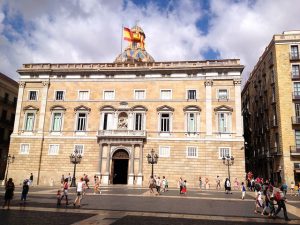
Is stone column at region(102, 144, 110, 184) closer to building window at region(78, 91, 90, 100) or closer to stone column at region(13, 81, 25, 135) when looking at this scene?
building window at region(78, 91, 90, 100)

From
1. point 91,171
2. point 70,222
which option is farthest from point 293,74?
point 70,222

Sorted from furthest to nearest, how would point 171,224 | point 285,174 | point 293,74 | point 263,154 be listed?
point 263,154, point 293,74, point 285,174, point 171,224

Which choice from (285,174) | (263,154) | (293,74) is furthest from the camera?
(263,154)

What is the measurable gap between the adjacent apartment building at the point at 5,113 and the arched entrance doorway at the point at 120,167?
68.1 feet

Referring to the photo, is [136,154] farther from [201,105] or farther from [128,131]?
[201,105]

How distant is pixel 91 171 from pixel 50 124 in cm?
893

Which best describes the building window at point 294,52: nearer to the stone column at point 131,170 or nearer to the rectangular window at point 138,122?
the rectangular window at point 138,122

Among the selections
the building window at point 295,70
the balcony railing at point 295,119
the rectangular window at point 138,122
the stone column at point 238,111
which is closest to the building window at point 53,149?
the rectangular window at point 138,122

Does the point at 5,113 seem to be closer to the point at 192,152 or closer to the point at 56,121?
the point at 56,121

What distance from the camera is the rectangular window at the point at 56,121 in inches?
1585

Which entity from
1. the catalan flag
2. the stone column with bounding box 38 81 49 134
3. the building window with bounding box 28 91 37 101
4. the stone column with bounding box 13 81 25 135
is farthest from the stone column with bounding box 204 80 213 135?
the stone column with bounding box 13 81 25 135

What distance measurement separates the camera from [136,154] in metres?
37.7

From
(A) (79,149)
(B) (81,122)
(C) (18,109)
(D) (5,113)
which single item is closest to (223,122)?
(B) (81,122)

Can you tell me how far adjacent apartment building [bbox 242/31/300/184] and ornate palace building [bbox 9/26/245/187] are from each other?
5720 millimetres
